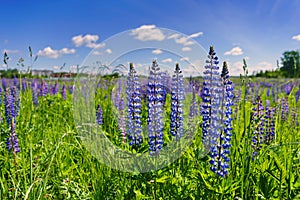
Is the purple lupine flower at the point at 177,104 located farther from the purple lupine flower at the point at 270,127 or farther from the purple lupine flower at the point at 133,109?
the purple lupine flower at the point at 270,127

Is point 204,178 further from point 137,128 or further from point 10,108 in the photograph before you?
point 10,108

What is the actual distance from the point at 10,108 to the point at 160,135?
2.13 metres

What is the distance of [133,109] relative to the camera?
2453mm

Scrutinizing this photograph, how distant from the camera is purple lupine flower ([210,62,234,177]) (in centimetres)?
203

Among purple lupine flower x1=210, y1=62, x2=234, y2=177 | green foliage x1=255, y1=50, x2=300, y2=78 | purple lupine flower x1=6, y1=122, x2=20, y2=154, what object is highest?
green foliage x1=255, y1=50, x2=300, y2=78

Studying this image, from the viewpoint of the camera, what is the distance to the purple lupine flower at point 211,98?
6.93 feet

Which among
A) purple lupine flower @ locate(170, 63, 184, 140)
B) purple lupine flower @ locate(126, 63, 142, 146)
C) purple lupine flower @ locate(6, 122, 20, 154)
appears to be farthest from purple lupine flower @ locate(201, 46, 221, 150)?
purple lupine flower @ locate(6, 122, 20, 154)

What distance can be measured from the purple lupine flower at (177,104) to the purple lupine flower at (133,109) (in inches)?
11.3

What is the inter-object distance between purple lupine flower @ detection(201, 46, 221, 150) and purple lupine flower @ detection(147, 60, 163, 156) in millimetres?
353

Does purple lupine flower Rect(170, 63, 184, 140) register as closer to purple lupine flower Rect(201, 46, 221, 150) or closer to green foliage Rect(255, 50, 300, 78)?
purple lupine flower Rect(201, 46, 221, 150)

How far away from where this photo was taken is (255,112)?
2779mm

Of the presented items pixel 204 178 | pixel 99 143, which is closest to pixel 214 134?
pixel 204 178

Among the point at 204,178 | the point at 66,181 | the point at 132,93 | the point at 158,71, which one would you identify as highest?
the point at 158,71

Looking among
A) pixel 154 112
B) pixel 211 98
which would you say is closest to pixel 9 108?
pixel 154 112
